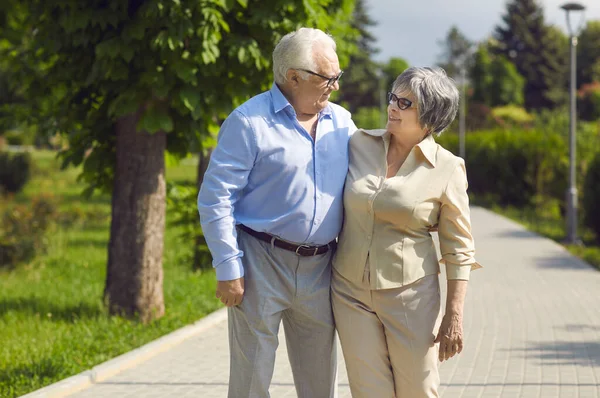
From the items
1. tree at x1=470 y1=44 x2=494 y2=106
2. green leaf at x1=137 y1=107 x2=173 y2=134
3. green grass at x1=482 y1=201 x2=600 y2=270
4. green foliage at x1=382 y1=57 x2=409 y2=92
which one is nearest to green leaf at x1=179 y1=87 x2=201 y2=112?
green leaf at x1=137 y1=107 x2=173 y2=134

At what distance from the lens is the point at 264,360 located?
3840 mm

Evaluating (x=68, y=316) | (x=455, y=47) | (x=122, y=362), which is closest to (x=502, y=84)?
(x=455, y=47)

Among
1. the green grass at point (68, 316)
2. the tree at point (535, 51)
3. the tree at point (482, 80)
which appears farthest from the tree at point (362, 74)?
the green grass at point (68, 316)

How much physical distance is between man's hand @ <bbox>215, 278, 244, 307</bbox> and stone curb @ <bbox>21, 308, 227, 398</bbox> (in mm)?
2328

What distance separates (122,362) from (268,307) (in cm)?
304

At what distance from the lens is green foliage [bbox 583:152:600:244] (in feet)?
49.4

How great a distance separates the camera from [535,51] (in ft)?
260

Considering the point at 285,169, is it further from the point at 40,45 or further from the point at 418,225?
the point at 40,45

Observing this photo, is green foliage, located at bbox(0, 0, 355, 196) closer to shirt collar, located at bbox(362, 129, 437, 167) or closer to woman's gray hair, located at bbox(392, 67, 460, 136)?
shirt collar, located at bbox(362, 129, 437, 167)

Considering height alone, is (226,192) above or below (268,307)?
above

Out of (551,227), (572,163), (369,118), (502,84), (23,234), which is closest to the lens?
(23,234)

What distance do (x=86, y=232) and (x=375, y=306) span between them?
16.1 metres

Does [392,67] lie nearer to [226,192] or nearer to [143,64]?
[143,64]

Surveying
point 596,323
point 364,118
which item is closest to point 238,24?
point 596,323
